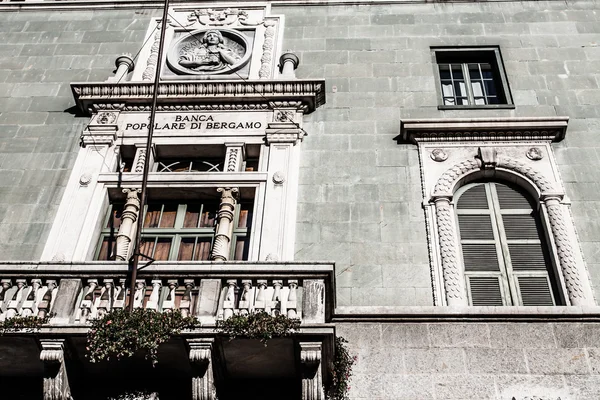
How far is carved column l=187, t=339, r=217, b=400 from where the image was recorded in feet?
36.2

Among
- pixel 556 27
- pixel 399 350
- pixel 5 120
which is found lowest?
pixel 399 350

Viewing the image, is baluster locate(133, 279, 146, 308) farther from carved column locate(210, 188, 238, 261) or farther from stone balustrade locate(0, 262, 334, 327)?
carved column locate(210, 188, 238, 261)

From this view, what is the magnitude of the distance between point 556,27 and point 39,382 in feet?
47.5

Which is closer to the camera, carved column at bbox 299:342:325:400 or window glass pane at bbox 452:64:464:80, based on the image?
carved column at bbox 299:342:325:400

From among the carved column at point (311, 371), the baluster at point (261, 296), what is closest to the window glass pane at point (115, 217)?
the baluster at point (261, 296)

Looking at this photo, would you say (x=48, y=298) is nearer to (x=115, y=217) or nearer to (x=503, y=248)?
(x=115, y=217)

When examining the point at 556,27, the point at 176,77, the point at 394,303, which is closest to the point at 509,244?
the point at 394,303

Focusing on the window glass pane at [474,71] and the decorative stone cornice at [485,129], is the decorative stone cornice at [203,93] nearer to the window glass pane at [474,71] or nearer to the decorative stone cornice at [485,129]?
the decorative stone cornice at [485,129]

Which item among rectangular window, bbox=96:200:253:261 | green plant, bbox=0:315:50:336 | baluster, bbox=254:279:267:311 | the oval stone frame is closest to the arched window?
baluster, bbox=254:279:267:311

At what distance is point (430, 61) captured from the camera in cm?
1806

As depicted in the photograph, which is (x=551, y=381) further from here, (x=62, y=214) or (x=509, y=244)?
(x=62, y=214)

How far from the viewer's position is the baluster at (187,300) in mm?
11664

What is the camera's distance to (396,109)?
55.5 ft

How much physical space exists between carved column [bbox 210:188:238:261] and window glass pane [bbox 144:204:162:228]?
4.50ft
